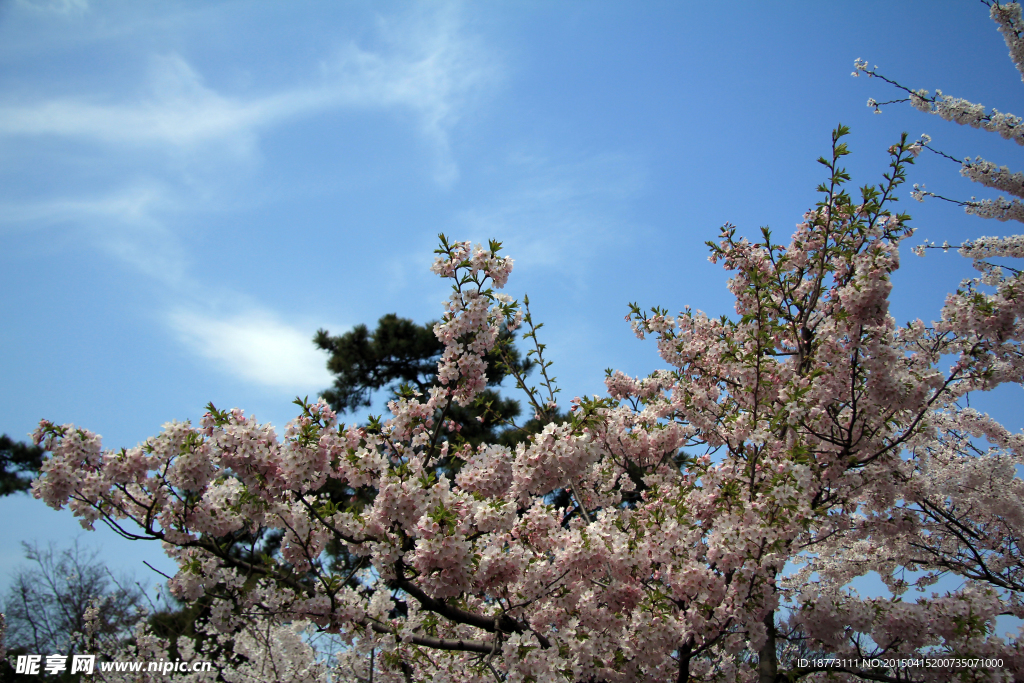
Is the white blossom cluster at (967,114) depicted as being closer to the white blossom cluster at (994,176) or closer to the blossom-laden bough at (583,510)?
the white blossom cluster at (994,176)

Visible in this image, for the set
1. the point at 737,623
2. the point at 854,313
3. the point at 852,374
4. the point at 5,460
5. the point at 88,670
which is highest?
the point at 5,460

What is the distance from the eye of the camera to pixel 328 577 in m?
3.43

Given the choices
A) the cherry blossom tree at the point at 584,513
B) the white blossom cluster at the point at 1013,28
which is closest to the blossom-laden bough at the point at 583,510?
the cherry blossom tree at the point at 584,513

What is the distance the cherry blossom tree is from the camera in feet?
11.1

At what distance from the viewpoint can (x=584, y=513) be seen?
15.1 feet

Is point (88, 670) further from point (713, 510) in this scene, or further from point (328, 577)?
point (713, 510)

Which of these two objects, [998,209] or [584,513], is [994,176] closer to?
[998,209]

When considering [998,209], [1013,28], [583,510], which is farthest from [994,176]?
[583,510]

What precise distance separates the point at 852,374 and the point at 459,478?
3071mm

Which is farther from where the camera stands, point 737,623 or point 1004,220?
point 1004,220

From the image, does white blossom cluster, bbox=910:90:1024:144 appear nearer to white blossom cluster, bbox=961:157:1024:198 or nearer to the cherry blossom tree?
white blossom cluster, bbox=961:157:1024:198

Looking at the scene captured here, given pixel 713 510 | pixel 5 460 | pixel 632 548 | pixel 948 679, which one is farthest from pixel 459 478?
pixel 5 460

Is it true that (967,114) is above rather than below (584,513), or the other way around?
above

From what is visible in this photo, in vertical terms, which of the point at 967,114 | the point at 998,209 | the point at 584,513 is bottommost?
the point at 584,513
